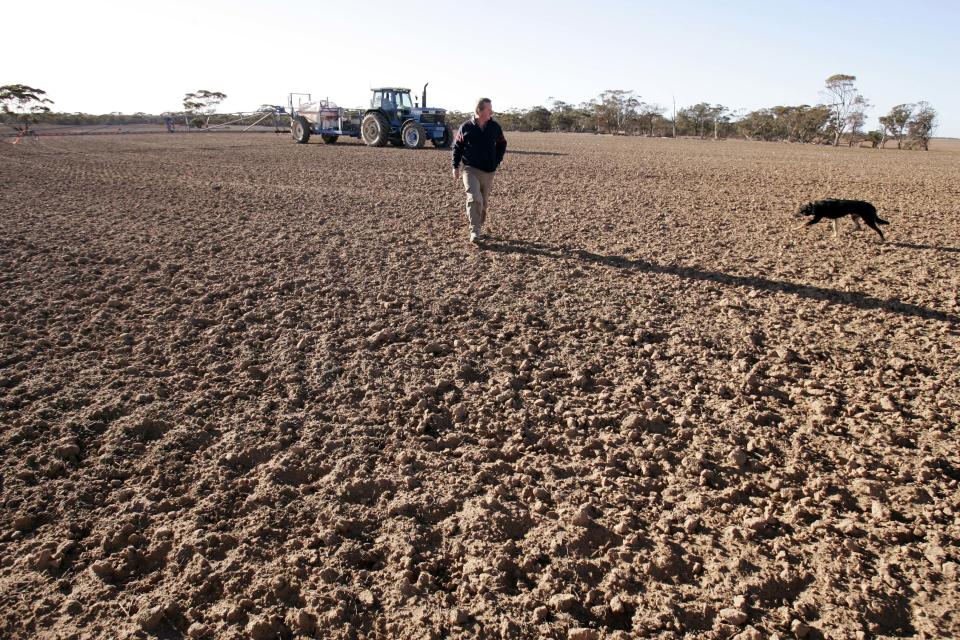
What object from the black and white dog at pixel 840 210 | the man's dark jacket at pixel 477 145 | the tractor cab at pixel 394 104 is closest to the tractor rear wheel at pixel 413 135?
the tractor cab at pixel 394 104

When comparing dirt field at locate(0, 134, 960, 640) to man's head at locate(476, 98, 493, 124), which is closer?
dirt field at locate(0, 134, 960, 640)

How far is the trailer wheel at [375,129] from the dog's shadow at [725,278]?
1506 centimetres

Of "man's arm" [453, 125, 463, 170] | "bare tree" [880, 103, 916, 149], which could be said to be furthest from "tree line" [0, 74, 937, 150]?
"man's arm" [453, 125, 463, 170]

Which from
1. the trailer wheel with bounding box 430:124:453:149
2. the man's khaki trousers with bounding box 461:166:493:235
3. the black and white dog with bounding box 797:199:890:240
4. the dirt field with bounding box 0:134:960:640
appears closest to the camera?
the dirt field with bounding box 0:134:960:640

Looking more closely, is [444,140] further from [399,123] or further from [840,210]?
[840,210]

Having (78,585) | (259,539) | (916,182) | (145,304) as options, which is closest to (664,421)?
(259,539)

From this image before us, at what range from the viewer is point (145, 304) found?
201 inches

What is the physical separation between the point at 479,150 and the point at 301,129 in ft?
64.9

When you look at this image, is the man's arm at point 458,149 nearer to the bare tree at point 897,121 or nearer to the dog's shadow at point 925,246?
Result: the dog's shadow at point 925,246

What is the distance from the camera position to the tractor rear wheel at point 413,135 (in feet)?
67.7

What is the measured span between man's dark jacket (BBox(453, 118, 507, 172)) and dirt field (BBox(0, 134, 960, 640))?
103cm

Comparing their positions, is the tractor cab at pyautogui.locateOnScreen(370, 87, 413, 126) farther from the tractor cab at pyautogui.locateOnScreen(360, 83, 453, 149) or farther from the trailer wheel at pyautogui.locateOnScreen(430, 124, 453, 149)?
the trailer wheel at pyautogui.locateOnScreen(430, 124, 453, 149)

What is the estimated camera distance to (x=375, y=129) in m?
21.4

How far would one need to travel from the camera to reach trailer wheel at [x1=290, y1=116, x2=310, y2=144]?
79.2 feet
